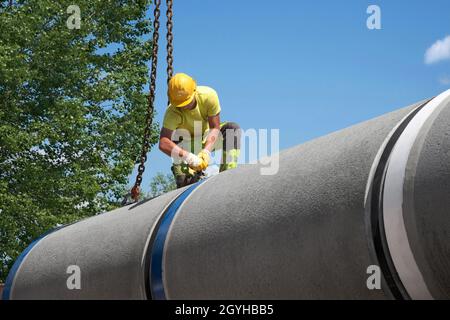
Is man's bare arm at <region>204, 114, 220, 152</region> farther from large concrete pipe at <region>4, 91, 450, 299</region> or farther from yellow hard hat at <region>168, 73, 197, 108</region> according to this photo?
large concrete pipe at <region>4, 91, 450, 299</region>

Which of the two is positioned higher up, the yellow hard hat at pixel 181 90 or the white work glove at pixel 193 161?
the yellow hard hat at pixel 181 90

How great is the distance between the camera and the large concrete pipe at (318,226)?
2766 millimetres

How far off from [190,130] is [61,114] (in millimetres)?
15060

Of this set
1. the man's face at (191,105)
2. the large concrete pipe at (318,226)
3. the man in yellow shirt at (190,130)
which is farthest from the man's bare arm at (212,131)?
the large concrete pipe at (318,226)

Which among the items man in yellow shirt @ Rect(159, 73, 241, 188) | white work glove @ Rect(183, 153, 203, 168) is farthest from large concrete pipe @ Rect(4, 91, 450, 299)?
man in yellow shirt @ Rect(159, 73, 241, 188)

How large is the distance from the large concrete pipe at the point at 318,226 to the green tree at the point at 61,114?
52.1 feet

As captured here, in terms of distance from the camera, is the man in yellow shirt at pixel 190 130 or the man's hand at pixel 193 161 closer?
the man's hand at pixel 193 161

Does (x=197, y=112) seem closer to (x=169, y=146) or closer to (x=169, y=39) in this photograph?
(x=169, y=146)

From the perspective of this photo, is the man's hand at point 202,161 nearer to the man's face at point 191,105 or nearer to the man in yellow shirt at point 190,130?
the man in yellow shirt at point 190,130

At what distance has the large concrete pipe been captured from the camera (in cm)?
277

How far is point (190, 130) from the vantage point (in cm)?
683

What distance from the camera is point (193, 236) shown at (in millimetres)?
4031

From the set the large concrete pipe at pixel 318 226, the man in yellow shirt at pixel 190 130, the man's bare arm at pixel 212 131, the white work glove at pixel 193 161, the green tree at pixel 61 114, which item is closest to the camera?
the large concrete pipe at pixel 318 226

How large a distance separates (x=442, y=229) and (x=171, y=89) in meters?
4.18
